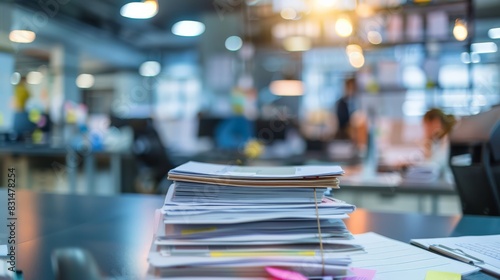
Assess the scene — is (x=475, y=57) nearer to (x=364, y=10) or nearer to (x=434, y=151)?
(x=364, y=10)

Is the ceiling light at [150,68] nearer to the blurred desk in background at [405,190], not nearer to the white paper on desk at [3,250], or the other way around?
the blurred desk in background at [405,190]

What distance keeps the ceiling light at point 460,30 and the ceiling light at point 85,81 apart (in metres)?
5.58

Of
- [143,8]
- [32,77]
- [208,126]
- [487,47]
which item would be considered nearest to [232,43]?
[208,126]

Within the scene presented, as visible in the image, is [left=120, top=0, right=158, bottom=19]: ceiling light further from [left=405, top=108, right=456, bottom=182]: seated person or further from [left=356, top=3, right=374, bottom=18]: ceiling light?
[left=356, top=3, right=374, bottom=18]: ceiling light

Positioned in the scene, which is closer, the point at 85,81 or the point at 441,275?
the point at 441,275

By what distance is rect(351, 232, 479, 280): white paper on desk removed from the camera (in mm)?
632

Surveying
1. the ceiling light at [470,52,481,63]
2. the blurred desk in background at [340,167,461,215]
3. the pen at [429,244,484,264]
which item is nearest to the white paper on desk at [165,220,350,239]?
the pen at [429,244,484,264]

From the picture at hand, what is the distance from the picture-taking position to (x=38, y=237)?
2.85 feet

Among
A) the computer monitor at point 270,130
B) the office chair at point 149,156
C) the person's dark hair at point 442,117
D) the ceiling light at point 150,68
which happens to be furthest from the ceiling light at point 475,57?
the ceiling light at point 150,68

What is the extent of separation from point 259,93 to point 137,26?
118 inches

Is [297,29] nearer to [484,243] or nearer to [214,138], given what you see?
[214,138]

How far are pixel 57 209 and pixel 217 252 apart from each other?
82cm

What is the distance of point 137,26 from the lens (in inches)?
337

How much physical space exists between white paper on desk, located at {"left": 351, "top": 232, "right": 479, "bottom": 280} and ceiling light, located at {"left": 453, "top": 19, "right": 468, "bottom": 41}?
384 cm
